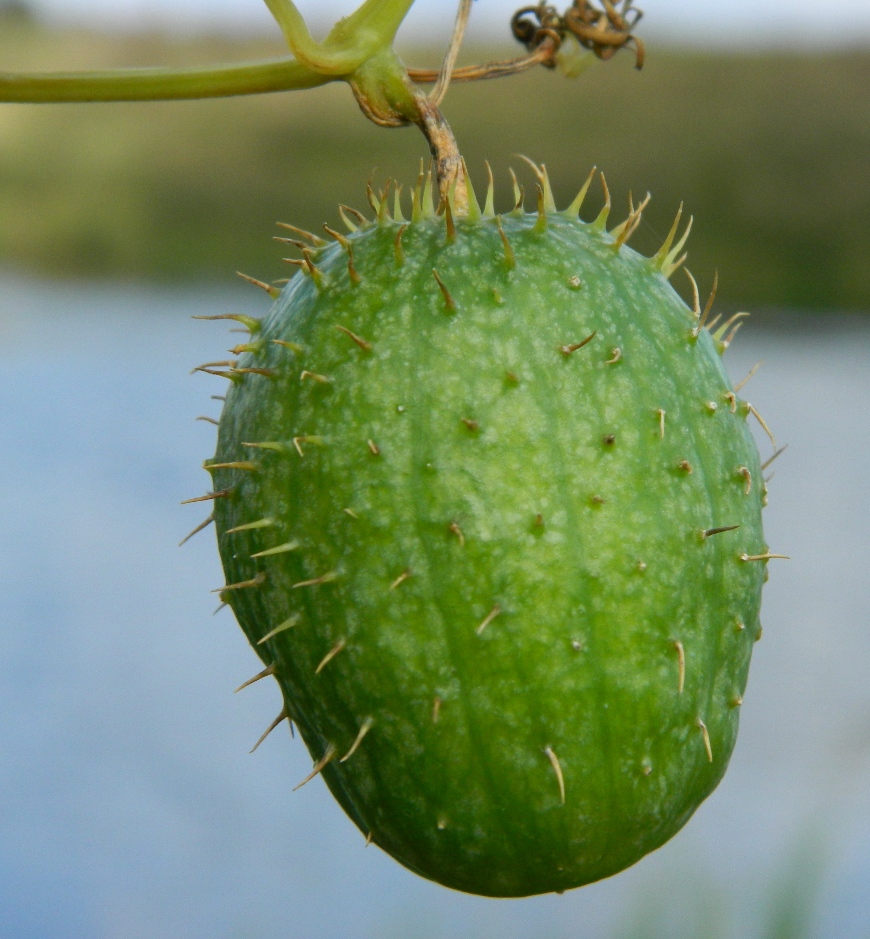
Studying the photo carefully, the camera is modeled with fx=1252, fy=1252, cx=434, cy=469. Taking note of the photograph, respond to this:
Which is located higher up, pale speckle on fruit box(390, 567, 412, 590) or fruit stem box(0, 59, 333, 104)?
fruit stem box(0, 59, 333, 104)

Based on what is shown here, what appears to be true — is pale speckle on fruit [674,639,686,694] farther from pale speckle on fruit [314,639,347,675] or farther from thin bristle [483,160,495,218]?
thin bristle [483,160,495,218]

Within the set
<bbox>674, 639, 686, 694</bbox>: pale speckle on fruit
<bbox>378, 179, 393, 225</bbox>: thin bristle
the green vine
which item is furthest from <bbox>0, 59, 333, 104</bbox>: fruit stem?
<bbox>674, 639, 686, 694</bbox>: pale speckle on fruit

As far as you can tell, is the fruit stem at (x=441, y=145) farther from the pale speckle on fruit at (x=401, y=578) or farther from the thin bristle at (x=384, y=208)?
the pale speckle on fruit at (x=401, y=578)

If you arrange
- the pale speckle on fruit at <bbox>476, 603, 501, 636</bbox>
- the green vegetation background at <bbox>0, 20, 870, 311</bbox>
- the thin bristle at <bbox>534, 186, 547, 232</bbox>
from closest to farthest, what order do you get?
the pale speckle on fruit at <bbox>476, 603, 501, 636</bbox>
the thin bristle at <bbox>534, 186, 547, 232</bbox>
the green vegetation background at <bbox>0, 20, 870, 311</bbox>

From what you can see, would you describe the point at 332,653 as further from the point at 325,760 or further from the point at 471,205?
the point at 471,205

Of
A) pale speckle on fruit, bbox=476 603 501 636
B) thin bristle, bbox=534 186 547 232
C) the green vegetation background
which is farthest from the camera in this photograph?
the green vegetation background

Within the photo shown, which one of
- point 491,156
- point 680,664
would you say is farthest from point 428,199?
point 491,156
